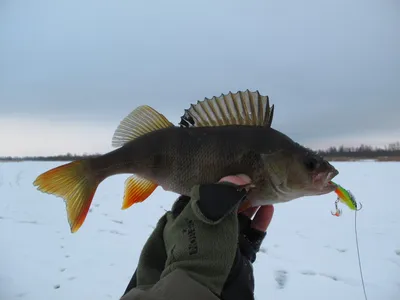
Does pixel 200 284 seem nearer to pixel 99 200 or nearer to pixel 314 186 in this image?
pixel 314 186

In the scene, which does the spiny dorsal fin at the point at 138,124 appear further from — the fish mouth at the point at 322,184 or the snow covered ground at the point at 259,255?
the snow covered ground at the point at 259,255

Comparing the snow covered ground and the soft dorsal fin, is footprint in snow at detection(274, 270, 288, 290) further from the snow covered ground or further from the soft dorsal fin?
the soft dorsal fin

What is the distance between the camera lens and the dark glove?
4.88ft

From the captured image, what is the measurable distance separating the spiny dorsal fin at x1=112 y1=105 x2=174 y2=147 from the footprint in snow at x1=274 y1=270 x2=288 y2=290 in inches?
112

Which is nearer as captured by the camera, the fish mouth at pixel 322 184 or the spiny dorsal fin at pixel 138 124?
the fish mouth at pixel 322 184

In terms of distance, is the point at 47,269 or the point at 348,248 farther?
the point at 348,248

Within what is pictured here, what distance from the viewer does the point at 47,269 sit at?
456cm

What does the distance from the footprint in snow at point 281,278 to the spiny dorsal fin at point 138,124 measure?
284 cm

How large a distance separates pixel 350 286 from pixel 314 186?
2.73 m

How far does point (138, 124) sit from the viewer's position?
2117 mm

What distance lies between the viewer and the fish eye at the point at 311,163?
1949mm

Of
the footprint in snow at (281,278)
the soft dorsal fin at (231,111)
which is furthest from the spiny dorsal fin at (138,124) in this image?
the footprint in snow at (281,278)

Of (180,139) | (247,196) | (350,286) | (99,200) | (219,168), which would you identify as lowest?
(350,286)

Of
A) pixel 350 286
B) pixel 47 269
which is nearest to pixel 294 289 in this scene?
pixel 350 286
